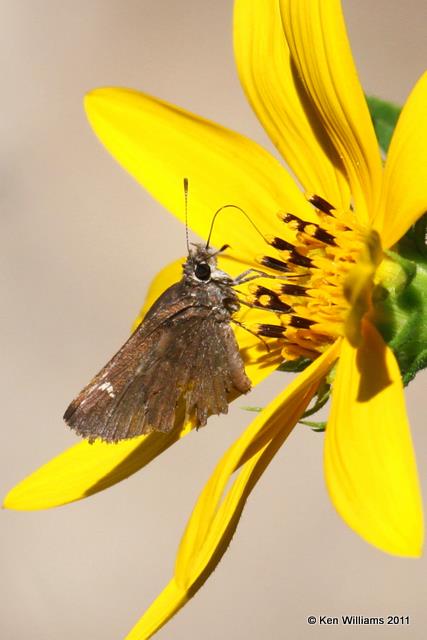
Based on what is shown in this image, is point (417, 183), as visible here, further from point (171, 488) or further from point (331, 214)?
point (171, 488)

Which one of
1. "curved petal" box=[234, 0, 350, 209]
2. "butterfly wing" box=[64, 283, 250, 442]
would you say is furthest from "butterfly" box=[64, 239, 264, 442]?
"curved petal" box=[234, 0, 350, 209]

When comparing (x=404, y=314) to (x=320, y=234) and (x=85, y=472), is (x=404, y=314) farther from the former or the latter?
(x=85, y=472)

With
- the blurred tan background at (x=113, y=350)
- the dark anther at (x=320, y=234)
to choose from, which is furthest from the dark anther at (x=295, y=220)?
the blurred tan background at (x=113, y=350)

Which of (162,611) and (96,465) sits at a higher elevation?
(96,465)

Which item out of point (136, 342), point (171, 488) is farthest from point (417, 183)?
point (171, 488)

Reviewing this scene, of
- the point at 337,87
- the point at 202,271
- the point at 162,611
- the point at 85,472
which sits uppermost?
the point at 337,87

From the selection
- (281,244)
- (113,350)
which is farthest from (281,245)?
(113,350)
